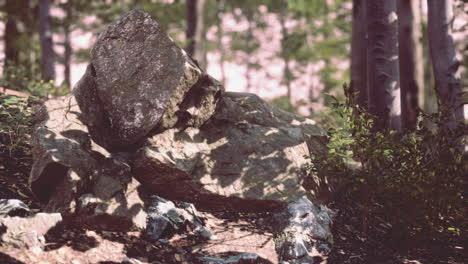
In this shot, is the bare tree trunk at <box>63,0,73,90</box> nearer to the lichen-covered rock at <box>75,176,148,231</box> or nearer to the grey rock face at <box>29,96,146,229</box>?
the grey rock face at <box>29,96,146,229</box>

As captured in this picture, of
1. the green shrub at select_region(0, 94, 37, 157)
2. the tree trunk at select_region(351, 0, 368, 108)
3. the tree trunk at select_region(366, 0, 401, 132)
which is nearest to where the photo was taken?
the green shrub at select_region(0, 94, 37, 157)

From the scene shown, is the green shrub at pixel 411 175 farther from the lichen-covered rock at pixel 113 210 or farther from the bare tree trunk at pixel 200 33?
the bare tree trunk at pixel 200 33

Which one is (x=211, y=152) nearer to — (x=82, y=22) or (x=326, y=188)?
(x=326, y=188)

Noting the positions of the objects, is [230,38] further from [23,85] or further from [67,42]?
[23,85]

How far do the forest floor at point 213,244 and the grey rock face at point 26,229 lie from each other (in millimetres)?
69

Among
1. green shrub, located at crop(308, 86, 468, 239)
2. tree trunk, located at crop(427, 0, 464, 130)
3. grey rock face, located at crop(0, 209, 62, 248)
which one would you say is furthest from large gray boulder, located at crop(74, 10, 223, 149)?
tree trunk, located at crop(427, 0, 464, 130)

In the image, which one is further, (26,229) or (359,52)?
(359,52)

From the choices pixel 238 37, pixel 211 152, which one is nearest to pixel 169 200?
pixel 211 152

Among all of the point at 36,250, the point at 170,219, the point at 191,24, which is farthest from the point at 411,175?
the point at 191,24

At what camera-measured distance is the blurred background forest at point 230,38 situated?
9422mm

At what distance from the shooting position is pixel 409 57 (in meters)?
6.68

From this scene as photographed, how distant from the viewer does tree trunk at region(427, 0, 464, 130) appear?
543 cm

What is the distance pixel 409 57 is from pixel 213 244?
5.22 meters

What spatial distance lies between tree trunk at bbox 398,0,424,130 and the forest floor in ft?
9.00
